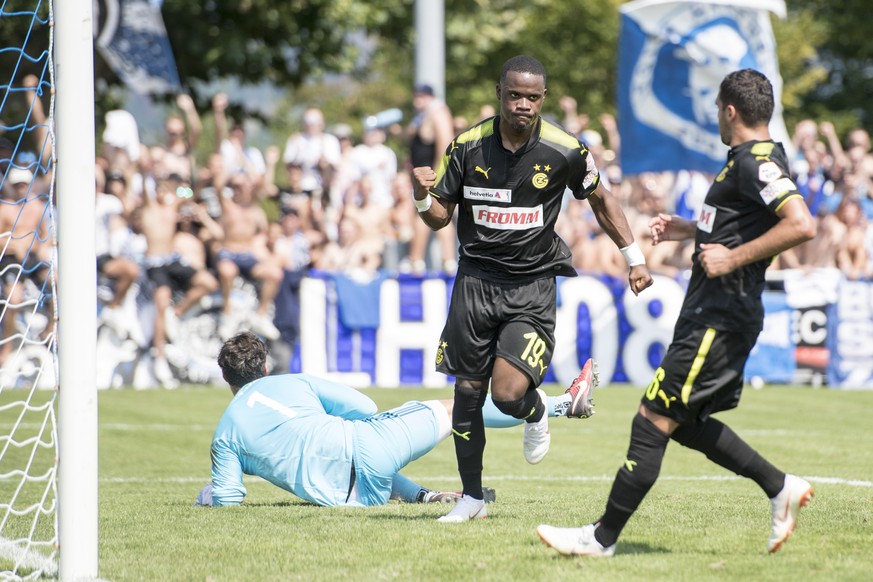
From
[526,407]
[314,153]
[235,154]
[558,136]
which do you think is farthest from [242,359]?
[314,153]

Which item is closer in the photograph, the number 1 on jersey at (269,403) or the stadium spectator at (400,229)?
the number 1 on jersey at (269,403)

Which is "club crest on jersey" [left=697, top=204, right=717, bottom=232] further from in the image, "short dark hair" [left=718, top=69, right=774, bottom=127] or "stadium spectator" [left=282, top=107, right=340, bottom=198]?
"stadium spectator" [left=282, top=107, right=340, bottom=198]

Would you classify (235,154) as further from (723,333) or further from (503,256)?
(723,333)

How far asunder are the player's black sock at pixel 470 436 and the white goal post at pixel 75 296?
222 cm

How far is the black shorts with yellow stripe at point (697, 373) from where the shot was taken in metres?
5.48

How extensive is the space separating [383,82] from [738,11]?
39331 millimetres

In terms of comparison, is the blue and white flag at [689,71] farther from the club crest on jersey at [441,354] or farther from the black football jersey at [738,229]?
the black football jersey at [738,229]

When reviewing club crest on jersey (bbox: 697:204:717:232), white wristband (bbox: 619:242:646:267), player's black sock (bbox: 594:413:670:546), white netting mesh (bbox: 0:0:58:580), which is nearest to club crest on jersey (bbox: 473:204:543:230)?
white wristband (bbox: 619:242:646:267)

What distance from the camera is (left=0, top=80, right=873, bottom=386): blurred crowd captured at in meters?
16.3

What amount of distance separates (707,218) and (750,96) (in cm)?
57

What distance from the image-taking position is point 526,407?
6.88 meters

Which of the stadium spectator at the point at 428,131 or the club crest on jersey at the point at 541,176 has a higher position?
the stadium spectator at the point at 428,131

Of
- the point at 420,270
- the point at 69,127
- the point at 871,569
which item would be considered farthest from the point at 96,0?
the point at 871,569

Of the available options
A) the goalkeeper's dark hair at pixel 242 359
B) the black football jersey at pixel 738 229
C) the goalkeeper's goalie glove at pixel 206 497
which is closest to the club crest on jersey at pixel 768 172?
the black football jersey at pixel 738 229
